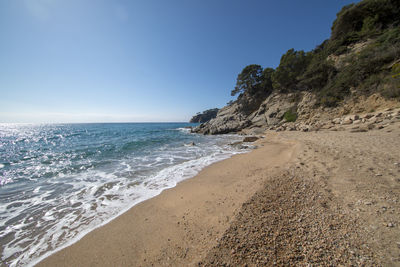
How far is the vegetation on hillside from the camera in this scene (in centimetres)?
1300

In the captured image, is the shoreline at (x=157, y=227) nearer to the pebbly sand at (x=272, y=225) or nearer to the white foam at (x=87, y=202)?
the pebbly sand at (x=272, y=225)

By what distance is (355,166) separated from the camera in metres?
4.56

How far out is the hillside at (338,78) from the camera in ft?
42.3

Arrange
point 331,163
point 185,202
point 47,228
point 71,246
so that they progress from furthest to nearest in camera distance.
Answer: point 331,163, point 185,202, point 47,228, point 71,246

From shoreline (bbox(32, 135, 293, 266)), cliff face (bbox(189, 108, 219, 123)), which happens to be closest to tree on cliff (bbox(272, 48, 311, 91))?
shoreline (bbox(32, 135, 293, 266))

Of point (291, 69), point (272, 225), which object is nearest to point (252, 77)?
point (291, 69)

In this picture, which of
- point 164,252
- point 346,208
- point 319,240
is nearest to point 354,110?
point 346,208

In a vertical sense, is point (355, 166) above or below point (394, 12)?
below

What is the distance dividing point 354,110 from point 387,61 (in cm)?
567

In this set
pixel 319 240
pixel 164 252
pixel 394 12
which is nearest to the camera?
pixel 319 240

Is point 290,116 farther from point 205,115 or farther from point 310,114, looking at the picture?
point 205,115

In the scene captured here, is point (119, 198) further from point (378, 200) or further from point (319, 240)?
point (378, 200)

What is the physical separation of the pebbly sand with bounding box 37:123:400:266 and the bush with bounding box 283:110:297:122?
17870 millimetres

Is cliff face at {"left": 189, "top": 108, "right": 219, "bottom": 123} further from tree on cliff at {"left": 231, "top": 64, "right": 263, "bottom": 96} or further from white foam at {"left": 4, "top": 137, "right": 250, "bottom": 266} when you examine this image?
white foam at {"left": 4, "top": 137, "right": 250, "bottom": 266}
